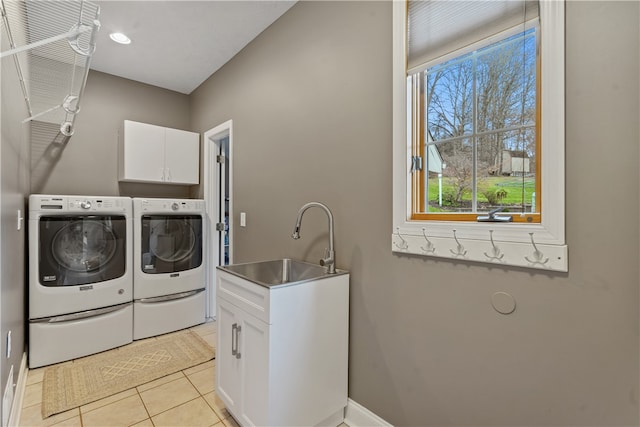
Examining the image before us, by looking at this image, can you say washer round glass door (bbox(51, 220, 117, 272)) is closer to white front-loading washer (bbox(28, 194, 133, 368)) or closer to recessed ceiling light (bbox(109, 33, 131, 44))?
white front-loading washer (bbox(28, 194, 133, 368))

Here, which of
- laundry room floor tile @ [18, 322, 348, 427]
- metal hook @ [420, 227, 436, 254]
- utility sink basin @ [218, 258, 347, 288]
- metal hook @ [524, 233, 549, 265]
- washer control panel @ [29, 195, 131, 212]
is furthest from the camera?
washer control panel @ [29, 195, 131, 212]

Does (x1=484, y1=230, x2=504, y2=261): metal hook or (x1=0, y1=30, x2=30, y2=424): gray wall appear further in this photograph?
(x1=0, y1=30, x2=30, y2=424): gray wall

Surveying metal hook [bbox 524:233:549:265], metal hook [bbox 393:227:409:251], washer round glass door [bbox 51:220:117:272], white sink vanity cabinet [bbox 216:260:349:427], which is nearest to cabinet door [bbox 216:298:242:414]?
white sink vanity cabinet [bbox 216:260:349:427]

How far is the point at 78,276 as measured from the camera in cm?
249

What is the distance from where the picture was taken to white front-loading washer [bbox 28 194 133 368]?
231 centimetres

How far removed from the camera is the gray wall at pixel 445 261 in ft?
3.18

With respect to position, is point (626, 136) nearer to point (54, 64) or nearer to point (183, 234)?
point (54, 64)

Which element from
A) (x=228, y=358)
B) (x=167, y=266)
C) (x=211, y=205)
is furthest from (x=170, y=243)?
(x=228, y=358)

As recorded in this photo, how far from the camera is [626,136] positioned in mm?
945

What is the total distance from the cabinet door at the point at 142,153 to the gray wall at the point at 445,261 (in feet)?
4.18

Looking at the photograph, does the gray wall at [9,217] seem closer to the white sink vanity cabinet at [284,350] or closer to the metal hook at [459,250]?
the white sink vanity cabinet at [284,350]

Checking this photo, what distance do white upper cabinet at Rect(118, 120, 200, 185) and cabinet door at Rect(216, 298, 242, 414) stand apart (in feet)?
6.38

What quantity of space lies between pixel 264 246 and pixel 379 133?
135 centimetres

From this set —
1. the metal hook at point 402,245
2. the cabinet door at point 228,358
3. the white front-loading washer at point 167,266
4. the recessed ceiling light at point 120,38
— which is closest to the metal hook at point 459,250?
the metal hook at point 402,245
